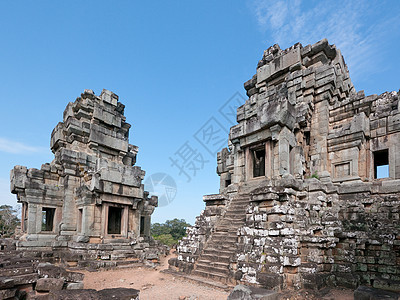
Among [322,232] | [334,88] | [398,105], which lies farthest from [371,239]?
[334,88]

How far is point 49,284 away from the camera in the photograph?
18.9 feet

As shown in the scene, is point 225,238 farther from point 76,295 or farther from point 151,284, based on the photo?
point 76,295

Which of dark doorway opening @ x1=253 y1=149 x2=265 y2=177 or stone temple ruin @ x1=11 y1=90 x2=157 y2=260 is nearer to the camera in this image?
stone temple ruin @ x1=11 y1=90 x2=157 y2=260

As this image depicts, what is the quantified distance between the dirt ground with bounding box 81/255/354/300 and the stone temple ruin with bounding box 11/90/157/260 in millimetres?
1643

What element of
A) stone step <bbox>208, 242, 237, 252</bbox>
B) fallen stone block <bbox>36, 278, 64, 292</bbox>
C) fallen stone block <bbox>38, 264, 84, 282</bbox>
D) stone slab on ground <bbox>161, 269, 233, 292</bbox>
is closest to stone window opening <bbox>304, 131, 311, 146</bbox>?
stone step <bbox>208, 242, 237, 252</bbox>

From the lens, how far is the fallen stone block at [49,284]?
5695 mm

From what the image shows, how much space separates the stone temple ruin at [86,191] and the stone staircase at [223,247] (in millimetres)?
4511

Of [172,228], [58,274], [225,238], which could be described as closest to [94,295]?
[58,274]

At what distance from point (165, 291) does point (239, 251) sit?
7.94 feet

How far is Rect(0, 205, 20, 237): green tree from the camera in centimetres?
2698

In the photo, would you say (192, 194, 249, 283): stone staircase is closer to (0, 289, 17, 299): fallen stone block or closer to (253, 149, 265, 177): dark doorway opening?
(253, 149, 265, 177): dark doorway opening

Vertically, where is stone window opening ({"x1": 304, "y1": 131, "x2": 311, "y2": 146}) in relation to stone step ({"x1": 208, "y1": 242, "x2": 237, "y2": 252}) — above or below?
above

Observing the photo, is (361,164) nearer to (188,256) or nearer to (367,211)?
(367,211)

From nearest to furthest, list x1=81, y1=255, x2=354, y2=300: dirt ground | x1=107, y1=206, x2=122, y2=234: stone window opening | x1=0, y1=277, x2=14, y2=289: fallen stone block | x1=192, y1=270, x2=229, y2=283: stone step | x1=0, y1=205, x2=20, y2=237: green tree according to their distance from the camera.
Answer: x1=0, y1=277, x2=14, y2=289: fallen stone block
x1=81, y1=255, x2=354, y2=300: dirt ground
x1=192, y1=270, x2=229, y2=283: stone step
x1=107, y1=206, x2=122, y2=234: stone window opening
x1=0, y1=205, x2=20, y2=237: green tree
